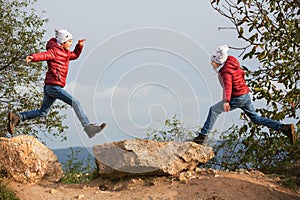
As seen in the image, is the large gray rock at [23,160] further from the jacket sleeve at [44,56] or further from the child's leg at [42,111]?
the jacket sleeve at [44,56]

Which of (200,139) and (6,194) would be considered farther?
(200,139)

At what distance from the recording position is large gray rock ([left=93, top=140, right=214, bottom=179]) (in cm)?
732

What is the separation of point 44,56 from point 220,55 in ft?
10.4

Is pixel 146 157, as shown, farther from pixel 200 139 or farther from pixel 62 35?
pixel 62 35

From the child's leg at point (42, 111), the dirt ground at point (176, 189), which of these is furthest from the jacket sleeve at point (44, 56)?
the dirt ground at point (176, 189)

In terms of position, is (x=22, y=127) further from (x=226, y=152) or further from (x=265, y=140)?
(x=265, y=140)

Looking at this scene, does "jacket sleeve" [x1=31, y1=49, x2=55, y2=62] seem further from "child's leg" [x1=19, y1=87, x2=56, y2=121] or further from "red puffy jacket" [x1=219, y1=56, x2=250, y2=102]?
"red puffy jacket" [x1=219, y1=56, x2=250, y2=102]

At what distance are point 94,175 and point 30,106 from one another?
5455 mm

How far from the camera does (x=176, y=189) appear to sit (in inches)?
275

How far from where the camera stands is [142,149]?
746 cm

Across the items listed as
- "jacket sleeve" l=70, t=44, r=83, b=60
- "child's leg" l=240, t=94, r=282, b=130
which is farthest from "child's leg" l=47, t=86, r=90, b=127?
"child's leg" l=240, t=94, r=282, b=130

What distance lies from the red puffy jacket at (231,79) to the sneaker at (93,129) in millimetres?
2240

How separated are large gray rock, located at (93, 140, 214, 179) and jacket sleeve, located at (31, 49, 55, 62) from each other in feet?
6.07

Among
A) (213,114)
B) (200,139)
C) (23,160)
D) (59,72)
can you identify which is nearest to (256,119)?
(213,114)
